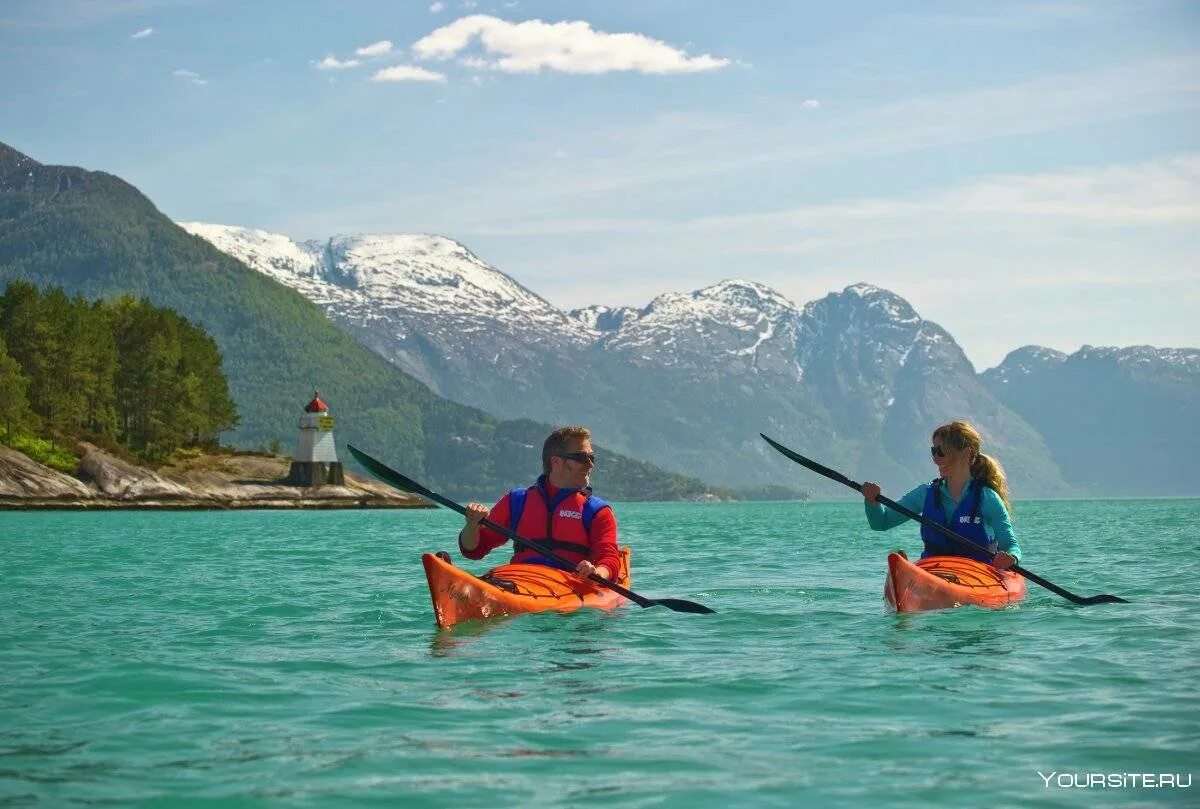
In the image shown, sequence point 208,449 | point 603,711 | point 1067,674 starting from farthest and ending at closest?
point 208,449 < point 1067,674 < point 603,711

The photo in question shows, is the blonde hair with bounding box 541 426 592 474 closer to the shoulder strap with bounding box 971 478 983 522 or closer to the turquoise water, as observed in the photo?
the turquoise water

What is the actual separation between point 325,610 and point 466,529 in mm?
4138

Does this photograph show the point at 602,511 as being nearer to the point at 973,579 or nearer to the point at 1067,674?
the point at 973,579

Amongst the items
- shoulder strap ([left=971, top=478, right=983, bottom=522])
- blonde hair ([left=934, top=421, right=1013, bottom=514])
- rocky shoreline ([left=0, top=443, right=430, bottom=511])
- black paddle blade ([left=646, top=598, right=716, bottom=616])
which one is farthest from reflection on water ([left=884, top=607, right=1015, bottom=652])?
rocky shoreline ([left=0, top=443, right=430, bottom=511])

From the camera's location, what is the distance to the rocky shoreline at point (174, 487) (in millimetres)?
79562

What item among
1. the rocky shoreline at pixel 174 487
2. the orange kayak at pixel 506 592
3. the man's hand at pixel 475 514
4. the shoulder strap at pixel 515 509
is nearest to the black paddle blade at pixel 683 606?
the orange kayak at pixel 506 592

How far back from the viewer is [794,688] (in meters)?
11.0

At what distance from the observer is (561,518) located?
15.9 metres

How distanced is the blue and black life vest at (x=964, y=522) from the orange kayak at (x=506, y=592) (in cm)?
388

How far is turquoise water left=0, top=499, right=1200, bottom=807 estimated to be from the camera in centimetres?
788

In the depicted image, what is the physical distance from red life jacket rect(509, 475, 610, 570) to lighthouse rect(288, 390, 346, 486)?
3505 inches

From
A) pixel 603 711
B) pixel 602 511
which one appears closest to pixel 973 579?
pixel 602 511

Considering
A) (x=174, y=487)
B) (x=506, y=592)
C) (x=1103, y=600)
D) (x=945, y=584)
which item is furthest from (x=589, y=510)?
(x=174, y=487)

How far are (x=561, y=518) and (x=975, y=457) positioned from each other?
16.2 feet
